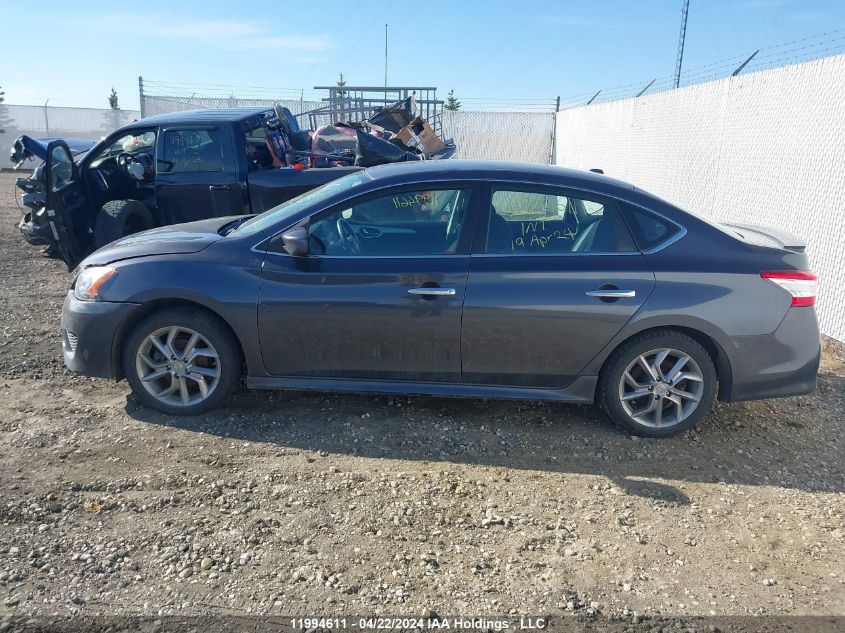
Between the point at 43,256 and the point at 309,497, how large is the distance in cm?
729

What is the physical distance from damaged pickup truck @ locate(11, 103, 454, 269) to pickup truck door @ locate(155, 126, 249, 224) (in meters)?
0.01

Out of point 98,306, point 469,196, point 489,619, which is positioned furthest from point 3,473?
point 469,196

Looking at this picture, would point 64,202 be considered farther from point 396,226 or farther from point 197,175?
point 396,226

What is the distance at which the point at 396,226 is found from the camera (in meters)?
4.21

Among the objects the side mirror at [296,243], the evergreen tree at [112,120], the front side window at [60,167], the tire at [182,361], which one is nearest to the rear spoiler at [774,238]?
the side mirror at [296,243]

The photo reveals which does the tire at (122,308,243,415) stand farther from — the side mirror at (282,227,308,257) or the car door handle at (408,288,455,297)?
the car door handle at (408,288,455,297)

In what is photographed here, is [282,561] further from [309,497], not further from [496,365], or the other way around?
[496,365]

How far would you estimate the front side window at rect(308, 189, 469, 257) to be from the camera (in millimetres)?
4117

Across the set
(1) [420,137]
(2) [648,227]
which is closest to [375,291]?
(2) [648,227]

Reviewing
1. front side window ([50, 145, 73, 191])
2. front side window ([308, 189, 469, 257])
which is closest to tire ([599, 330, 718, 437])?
front side window ([308, 189, 469, 257])

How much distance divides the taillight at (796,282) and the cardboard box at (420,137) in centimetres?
790

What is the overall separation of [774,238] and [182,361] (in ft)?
12.9

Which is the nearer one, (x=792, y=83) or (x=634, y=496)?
(x=634, y=496)

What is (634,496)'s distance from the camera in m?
3.60
